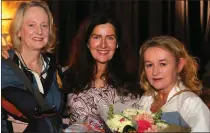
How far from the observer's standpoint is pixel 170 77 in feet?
9.16

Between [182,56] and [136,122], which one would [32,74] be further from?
[182,56]

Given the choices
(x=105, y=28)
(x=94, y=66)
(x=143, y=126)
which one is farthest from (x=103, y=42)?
(x=143, y=126)

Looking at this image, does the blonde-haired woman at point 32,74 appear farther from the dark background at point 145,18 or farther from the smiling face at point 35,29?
the dark background at point 145,18

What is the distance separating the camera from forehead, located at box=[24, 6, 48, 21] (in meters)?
2.99

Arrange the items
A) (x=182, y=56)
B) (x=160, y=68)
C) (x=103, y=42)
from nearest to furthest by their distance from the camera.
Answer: (x=160, y=68) < (x=182, y=56) < (x=103, y=42)

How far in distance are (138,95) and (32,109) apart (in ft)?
3.23

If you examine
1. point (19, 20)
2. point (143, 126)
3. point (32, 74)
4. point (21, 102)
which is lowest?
point (143, 126)

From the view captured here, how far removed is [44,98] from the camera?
2.79 meters

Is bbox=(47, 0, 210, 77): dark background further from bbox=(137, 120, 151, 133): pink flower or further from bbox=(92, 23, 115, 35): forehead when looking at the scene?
bbox=(137, 120, 151, 133): pink flower

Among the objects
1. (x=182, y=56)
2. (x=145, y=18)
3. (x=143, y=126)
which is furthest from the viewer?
(x=145, y=18)

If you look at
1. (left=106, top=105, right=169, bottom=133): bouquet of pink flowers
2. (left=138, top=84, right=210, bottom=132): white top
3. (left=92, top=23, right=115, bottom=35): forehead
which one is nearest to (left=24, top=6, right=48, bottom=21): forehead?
(left=92, top=23, right=115, bottom=35): forehead

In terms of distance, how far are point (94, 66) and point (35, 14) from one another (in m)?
0.67

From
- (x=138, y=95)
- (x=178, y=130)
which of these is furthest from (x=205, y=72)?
(x=178, y=130)

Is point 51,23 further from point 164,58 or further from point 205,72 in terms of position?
point 205,72
